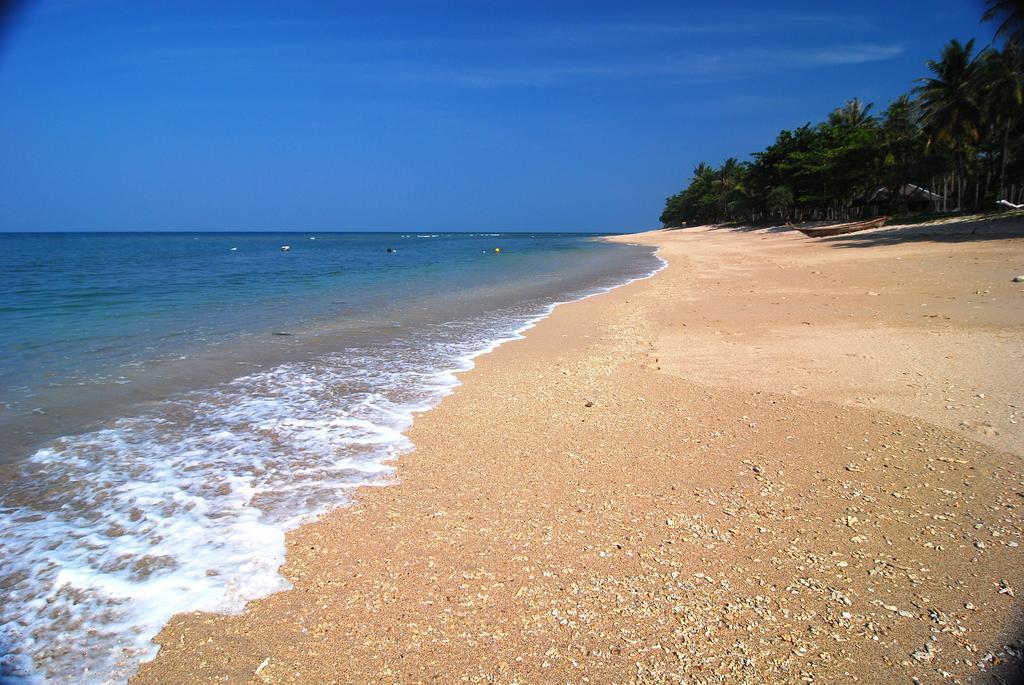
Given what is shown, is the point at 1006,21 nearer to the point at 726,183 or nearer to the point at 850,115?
the point at 850,115

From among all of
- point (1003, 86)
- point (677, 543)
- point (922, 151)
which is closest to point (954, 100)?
point (1003, 86)

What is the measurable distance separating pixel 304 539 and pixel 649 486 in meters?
2.46

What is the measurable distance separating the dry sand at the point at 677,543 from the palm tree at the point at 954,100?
127 feet

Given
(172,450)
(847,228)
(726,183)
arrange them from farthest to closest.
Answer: (726,183)
(847,228)
(172,450)

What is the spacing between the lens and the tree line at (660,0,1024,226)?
33281 millimetres

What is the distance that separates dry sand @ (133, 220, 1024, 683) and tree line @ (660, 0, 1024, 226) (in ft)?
62.3

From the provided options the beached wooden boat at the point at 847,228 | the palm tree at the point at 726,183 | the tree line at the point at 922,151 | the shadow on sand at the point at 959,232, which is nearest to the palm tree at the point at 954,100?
the tree line at the point at 922,151

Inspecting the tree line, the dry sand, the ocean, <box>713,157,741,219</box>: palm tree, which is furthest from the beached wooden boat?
<box>713,157,741,219</box>: palm tree

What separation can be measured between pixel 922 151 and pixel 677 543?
54.7 meters

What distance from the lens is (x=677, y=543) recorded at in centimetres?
334

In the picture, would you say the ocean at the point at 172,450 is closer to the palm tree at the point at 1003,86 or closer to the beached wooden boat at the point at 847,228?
the beached wooden boat at the point at 847,228

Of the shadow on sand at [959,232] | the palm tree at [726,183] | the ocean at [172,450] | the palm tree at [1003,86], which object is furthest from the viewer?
the palm tree at [726,183]

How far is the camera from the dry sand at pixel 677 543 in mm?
2504

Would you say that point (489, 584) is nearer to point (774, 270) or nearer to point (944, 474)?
point (944, 474)
